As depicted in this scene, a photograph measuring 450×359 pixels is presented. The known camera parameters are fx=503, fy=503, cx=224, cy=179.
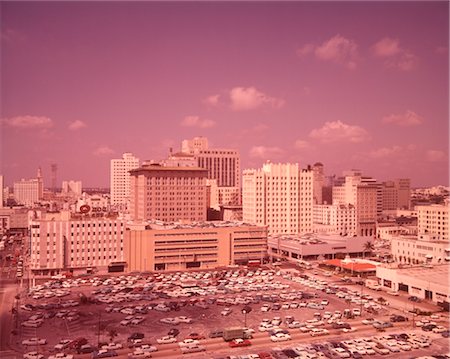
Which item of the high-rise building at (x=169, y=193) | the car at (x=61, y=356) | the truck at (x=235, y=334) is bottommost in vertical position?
the car at (x=61, y=356)

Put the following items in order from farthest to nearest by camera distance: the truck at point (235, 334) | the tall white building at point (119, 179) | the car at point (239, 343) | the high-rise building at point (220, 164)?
the tall white building at point (119, 179), the high-rise building at point (220, 164), the truck at point (235, 334), the car at point (239, 343)

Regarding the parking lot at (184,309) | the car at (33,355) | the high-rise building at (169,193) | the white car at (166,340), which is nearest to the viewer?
the car at (33,355)

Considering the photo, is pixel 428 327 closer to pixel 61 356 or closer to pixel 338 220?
pixel 61 356

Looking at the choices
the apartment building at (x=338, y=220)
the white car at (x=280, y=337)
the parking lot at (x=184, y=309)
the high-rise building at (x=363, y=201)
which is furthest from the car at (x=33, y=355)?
the high-rise building at (x=363, y=201)

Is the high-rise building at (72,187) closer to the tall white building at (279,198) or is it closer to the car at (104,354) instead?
the tall white building at (279,198)

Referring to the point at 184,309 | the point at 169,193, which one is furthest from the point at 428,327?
the point at 169,193
